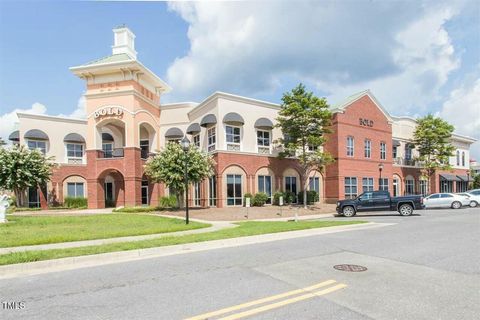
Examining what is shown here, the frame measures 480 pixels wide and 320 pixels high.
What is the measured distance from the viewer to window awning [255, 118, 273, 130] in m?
30.2

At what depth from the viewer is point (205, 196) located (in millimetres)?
29906

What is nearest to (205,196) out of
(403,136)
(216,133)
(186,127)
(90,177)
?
(216,133)

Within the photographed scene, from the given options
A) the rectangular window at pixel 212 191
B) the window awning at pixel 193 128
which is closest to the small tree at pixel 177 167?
the rectangular window at pixel 212 191

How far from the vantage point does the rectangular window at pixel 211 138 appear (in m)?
29.7

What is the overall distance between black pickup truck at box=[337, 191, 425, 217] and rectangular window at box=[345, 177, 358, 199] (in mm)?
10170

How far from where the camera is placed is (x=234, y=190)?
1133 inches

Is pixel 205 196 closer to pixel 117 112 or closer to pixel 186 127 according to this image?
pixel 186 127

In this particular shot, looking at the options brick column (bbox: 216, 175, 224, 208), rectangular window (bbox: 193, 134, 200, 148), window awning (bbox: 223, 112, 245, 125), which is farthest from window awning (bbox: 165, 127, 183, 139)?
brick column (bbox: 216, 175, 224, 208)

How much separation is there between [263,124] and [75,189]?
21.1m

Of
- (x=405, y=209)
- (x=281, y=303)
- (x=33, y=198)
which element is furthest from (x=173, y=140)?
(x=281, y=303)

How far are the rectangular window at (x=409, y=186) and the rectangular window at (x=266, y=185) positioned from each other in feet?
72.6

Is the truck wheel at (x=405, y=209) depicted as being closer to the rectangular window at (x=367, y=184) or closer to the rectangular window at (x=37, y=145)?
the rectangular window at (x=367, y=184)

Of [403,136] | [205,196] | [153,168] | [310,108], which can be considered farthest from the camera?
[403,136]

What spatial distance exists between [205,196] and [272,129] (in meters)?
9.03
